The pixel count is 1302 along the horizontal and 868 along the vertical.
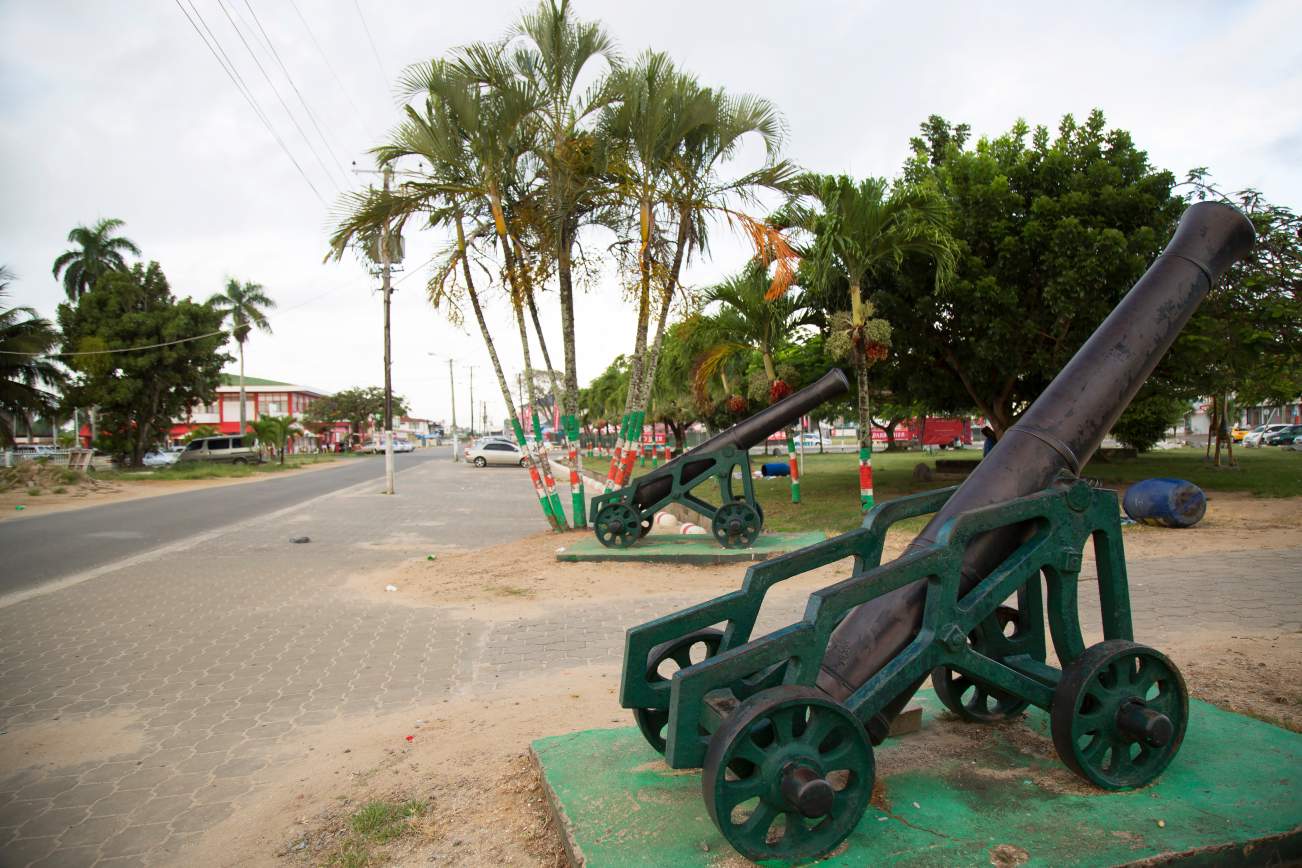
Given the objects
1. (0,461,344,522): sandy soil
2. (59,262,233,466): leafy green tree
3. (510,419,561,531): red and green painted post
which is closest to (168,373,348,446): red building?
(59,262,233,466): leafy green tree

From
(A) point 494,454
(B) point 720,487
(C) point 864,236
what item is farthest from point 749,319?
(A) point 494,454

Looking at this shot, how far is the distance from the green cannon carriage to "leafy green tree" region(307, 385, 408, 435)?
81777 millimetres

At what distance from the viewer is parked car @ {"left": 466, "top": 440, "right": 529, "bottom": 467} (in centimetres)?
4088

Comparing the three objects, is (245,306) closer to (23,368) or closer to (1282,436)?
(23,368)

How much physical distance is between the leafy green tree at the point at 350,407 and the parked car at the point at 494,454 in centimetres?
4277

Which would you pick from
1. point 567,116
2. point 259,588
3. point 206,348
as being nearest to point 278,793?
point 259,588

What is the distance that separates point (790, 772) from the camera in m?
2.42

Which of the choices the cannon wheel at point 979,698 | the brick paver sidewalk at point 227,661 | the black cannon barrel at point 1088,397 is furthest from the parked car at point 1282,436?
the cannon wheel at point 979,698

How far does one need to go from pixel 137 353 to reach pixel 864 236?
3452 cm

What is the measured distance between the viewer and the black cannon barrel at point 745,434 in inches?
364

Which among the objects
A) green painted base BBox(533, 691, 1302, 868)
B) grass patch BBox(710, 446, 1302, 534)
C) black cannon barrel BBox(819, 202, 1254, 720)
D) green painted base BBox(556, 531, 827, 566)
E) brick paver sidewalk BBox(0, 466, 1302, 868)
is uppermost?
black cannon barrel BBox(819, 202, 1254, 720)

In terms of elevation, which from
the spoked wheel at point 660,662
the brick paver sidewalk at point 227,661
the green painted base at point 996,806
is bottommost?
the brick paver sidewalk at point 227,661

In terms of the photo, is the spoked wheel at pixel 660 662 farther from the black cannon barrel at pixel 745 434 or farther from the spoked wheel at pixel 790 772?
the black cannon barrel at pixel 745 434

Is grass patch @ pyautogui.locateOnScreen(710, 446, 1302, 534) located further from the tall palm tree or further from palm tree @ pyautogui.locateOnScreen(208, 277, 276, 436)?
palm tree @ pyautogui.locateOnScreen(208, 277, 276, 436)
